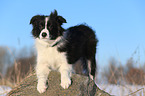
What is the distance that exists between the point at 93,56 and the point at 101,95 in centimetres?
193

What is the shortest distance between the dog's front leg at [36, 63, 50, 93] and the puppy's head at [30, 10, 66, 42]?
2.23 ft

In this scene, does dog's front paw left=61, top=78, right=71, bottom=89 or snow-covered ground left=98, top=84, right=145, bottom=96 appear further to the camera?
snow-covered ground left=98, top=84, right=145, bottom=96

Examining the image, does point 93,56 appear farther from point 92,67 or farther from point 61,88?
point 61,88

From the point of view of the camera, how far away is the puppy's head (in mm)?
3644

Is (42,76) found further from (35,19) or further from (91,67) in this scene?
(91,67)

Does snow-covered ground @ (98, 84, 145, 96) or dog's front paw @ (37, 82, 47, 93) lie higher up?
dog's front paw @ (37, 82, 47, 93)

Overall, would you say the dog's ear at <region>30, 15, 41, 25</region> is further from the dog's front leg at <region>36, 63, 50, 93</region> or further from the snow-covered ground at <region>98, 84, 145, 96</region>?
the snow-covered ground at <region>98, 84, 145, 96</region>

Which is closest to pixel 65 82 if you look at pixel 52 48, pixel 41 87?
pixel 41 87

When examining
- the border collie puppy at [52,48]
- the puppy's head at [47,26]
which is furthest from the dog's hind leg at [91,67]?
the puppy's head at [47,26]

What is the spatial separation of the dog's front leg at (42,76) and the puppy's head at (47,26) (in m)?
0.68

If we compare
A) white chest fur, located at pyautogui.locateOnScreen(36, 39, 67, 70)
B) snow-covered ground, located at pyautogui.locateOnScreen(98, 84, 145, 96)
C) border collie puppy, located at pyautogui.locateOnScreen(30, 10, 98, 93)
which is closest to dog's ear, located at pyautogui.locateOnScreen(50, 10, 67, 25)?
border collie puppy, located at pyautogui.locateOnScreen(30, 10, 98, 93)

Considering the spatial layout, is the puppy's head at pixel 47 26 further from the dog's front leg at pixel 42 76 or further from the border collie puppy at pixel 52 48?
the dog's front leg at pixel 42 76

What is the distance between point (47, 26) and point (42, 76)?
1.12 meters

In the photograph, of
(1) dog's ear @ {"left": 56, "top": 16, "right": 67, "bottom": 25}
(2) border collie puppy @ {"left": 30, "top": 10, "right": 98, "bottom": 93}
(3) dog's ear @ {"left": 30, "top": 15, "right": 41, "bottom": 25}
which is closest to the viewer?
(2) border collie puppy @ {"left": 30, "top": 10, "right": 98, "bottom": 93}
